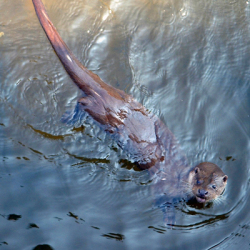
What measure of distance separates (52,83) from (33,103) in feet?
1.34

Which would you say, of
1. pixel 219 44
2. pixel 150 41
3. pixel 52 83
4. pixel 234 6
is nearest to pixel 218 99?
pixel 219 44

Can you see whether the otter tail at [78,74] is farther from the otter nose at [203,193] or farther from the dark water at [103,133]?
the otter nose at [203,193]

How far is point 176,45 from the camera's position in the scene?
16.0ft

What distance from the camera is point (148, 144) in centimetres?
368

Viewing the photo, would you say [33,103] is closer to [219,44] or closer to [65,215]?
[65,215]

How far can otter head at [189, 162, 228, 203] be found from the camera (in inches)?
138

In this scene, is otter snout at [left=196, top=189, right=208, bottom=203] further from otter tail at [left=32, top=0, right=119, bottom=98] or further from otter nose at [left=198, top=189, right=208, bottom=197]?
otter tail at [left=32, top=0, right=119, bottom=98]

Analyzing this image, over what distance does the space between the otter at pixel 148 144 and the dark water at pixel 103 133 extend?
16 cm

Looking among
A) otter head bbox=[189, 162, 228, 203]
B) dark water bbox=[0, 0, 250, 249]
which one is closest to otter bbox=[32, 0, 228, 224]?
otter head bbox=[189, 162, 228, 203]

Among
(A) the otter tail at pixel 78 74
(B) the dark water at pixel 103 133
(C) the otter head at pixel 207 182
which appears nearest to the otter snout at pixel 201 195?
(C) the otter head at pixel 207 182

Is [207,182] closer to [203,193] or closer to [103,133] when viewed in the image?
[203,193]

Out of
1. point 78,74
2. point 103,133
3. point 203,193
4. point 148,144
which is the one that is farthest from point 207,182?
point 78,74

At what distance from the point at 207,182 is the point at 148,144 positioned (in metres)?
0.79

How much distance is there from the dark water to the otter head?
194 mm
